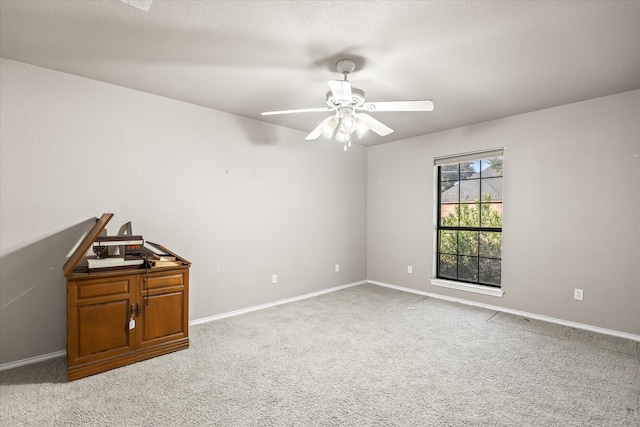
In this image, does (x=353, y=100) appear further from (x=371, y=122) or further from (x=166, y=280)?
(x=166, y=280)

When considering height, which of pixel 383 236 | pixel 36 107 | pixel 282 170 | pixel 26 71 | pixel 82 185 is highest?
pixel 26 71

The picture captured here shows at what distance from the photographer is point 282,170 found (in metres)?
4.28

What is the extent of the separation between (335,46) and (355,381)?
2412 millimetres

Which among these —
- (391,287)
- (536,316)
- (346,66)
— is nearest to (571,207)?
(536,316)

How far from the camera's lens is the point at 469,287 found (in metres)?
4.23

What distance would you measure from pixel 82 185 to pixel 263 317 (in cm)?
222

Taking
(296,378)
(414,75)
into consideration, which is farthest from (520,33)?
(296,378)

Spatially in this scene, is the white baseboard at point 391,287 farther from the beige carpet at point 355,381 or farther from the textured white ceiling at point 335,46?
the textured white ceiling at point 335,46

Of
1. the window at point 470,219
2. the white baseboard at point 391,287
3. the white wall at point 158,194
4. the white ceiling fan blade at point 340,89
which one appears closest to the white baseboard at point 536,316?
the white baseboard at point 391,287

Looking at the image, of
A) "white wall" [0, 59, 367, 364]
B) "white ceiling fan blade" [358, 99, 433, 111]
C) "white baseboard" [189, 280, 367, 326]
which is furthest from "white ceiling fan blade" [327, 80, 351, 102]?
"white baseboard" [189, 280, 367, 326]

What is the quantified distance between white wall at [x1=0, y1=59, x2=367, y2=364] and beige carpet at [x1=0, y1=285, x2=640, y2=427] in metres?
0.59

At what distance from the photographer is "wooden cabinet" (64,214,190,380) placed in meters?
2.30

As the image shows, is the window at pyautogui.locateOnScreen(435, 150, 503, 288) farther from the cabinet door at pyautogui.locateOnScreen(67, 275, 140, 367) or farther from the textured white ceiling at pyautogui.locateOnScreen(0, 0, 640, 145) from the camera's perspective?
the cabinet door at pyautogui.locateOnScreen(67, 275, 140, 367)

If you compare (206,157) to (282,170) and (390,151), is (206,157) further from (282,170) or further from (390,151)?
(390,151)
